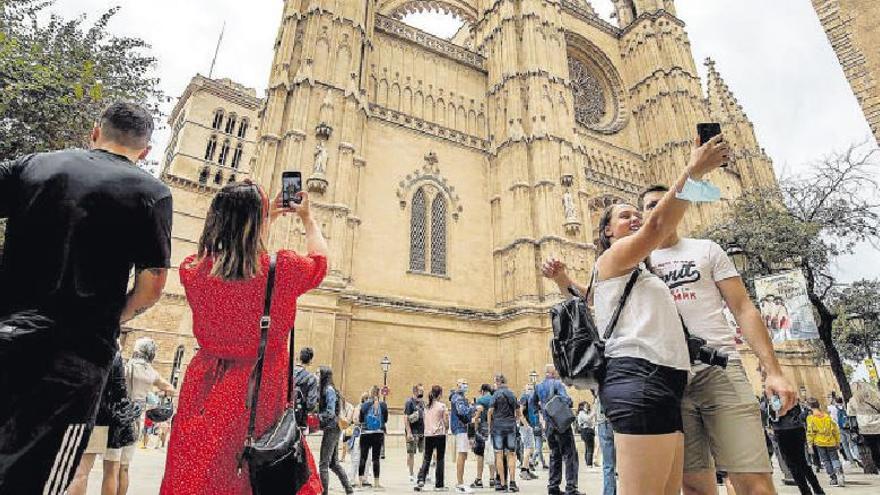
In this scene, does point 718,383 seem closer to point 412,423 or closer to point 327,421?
point 327,421

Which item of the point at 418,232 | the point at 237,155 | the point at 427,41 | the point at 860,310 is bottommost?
the point at 860,310

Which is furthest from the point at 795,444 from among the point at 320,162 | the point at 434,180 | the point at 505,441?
the point at 434,180

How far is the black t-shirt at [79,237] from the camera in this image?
1.55 m

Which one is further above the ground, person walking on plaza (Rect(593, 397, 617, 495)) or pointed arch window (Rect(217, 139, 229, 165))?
pointed arch window (Rect(217, 139, 229, 165))

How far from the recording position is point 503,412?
7.45 m

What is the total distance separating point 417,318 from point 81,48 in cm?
1198

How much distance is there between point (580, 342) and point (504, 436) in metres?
5.64

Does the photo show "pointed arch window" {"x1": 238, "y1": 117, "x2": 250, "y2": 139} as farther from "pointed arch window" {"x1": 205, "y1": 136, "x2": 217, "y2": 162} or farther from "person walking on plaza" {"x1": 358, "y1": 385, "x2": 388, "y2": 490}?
"person walking on plaza" {"x1": 358, "y1": 385, "x2": 388, "y2": 490}

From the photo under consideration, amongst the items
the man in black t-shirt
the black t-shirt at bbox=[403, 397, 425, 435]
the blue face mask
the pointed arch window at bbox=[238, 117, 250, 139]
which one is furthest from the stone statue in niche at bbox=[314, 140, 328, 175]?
the pointed arch window at bbox=[238, 117, 250, 139]

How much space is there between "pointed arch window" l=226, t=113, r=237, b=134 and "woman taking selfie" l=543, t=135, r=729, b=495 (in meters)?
42.4

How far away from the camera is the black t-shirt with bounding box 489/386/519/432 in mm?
A: 7338

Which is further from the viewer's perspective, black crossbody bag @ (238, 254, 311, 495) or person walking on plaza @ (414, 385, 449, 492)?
person walking on plaza @ (414, 385, 449, 492)

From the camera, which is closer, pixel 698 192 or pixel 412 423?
pixel 698 192

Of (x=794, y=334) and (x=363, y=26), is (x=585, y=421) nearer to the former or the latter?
(x=794, y=334)
